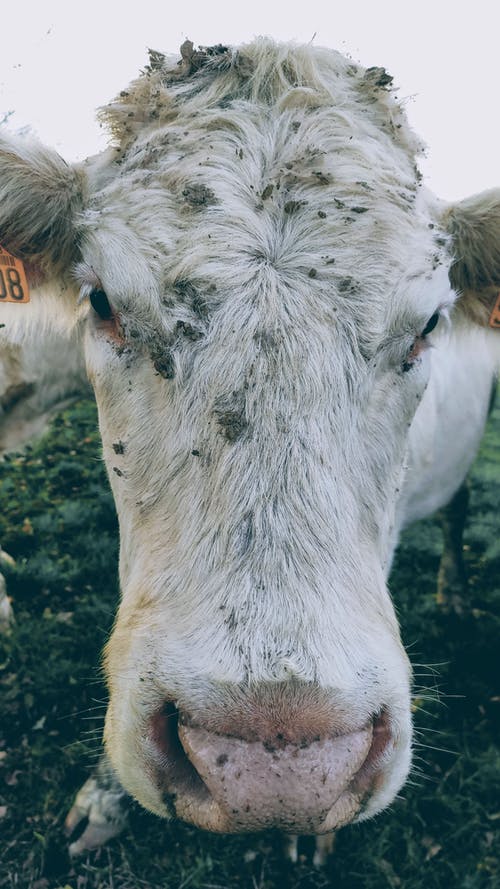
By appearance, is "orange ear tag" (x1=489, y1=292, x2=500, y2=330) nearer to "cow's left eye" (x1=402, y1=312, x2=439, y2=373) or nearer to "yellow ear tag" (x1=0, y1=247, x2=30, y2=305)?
"cow's left eye" (x1=402, y1=312, x2=439, y2=373)

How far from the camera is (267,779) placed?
4.59 feet

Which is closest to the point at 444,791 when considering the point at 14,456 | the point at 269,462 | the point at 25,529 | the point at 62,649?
the point at 62,649

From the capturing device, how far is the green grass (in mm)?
2898

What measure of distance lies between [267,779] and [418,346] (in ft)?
4.61

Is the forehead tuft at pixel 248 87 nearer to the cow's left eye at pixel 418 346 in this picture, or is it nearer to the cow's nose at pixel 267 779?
the cow's left eye at pixel 418 346

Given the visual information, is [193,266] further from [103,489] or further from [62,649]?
[103,489]

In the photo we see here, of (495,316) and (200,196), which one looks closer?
(200,196)

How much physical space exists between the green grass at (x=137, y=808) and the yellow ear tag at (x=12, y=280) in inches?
68.8

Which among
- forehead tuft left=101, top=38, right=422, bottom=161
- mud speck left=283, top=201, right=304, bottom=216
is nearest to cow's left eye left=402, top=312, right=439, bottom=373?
mud speck left=283, top=201, right=304, bottom=216

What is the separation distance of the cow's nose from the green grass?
1024 mm

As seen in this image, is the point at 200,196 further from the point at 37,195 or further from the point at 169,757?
the point at 169,757

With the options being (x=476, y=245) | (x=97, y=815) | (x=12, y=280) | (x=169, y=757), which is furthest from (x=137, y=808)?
(x=476, y=245)

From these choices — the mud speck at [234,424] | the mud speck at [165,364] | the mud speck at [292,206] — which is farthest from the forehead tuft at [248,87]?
the mud speck at [234,424]

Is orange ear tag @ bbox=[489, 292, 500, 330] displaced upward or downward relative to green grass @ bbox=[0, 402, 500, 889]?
upward
